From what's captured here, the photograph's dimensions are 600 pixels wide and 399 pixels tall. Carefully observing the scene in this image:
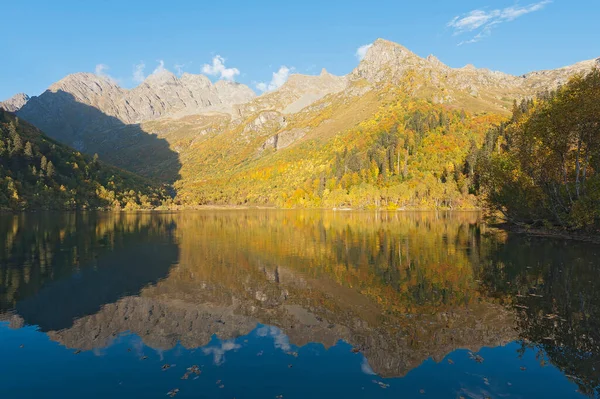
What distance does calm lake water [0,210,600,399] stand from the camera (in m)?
15.0

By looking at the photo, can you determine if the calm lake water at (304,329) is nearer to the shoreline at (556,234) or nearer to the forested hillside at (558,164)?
the forested hillside at (558,164)

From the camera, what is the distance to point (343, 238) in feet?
215

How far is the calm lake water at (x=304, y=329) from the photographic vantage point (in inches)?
590

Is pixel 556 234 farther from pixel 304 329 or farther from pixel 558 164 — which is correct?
pixel 304 329

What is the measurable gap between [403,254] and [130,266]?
1365 inches

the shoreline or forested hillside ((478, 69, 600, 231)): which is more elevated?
forested hillside ((478, 69, 600, 231))

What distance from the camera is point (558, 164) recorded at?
192ft

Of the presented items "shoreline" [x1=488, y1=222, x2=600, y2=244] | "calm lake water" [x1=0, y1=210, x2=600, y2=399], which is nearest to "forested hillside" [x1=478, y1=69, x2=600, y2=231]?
"shoreline" [x1=488, y1=222, x2=600, y2=244]

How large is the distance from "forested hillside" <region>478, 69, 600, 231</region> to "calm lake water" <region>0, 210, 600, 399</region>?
18.7 metres

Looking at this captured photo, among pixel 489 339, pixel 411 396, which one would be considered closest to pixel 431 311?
pixel 489 339

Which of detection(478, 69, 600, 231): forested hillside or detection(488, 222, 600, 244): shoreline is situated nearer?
detection(478, 69, 600, 231): forested hillside

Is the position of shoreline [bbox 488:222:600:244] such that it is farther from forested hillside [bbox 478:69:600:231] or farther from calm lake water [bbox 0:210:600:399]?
calm lake water [bbox 0:210:600:399]

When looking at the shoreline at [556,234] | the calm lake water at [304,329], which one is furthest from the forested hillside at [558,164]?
the calm lake water at [304,329]

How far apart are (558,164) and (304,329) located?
59094 millimetres
